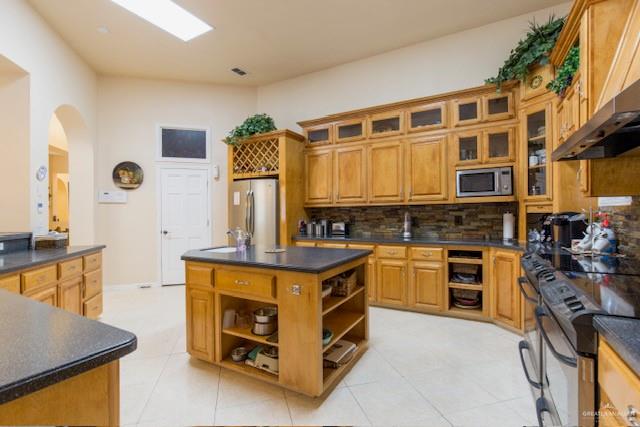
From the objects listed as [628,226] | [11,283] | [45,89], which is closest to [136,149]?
[45,89]

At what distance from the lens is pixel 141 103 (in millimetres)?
4719

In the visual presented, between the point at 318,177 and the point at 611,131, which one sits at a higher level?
the point at 318,177

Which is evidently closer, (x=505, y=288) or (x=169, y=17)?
(x=505, y=288)

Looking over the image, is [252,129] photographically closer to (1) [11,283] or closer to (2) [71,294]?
(2) [71,294]

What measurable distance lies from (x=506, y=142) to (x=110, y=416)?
149 inches

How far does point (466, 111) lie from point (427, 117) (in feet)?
1.41

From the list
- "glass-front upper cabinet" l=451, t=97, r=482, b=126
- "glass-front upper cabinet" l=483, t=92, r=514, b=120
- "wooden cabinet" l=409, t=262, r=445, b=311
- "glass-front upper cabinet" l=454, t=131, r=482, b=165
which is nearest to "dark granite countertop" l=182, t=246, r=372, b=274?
"wooden cabinet" l=409, t=262, r=445, b=311

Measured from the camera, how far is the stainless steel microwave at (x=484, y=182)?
318 centimetres

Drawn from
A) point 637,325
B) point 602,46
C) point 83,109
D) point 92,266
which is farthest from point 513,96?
point 83,109

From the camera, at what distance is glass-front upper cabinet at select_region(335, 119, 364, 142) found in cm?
404

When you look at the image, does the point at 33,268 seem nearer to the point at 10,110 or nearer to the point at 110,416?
the point at 10,110

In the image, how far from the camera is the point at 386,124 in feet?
12.8

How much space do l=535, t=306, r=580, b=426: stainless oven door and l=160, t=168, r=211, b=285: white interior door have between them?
4.56 metres

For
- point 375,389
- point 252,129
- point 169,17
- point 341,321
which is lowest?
point 375,389
